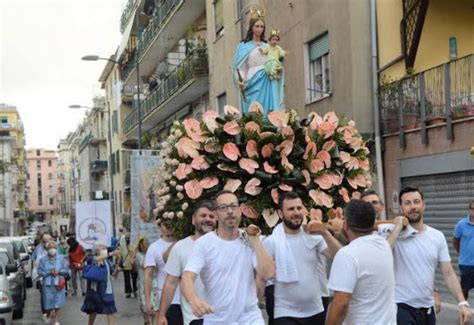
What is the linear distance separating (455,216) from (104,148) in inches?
2375

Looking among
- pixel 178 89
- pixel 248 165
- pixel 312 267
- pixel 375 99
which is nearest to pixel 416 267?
pixel 312 267

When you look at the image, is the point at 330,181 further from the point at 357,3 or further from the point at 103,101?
the point at 103,101

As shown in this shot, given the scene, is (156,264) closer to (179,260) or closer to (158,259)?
(158,259)

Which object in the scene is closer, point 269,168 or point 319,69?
point 269,168

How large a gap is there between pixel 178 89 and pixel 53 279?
48.9 ft

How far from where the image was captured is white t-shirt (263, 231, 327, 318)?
6277mm

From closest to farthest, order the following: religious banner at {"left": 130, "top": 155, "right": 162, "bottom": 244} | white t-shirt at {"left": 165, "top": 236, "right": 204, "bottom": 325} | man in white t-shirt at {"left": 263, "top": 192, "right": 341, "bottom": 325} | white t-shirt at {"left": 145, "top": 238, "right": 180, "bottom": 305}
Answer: man in white t-shirt at {"left": 263, "top": 192, "right": 341, "bottom": 325} < white t-shirt at {"left": 165, "top": 236, "right": 204, "bottom": 325} < white t-shirt at {"left": 145, "top": 238, "right": 180, "bottom": 305} < religious banner at {"left": 130, "top": 155, "right": 162, "bottom": 244}

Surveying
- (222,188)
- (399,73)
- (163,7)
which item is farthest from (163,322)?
(163,7)

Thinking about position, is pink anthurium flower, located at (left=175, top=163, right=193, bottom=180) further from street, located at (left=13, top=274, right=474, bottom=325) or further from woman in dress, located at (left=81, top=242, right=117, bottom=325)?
woman in dress, located at (left=81, top=242, right=117, bottom=325)

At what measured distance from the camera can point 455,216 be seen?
1548 centimetres

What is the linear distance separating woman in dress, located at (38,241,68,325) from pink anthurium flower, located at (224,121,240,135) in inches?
381

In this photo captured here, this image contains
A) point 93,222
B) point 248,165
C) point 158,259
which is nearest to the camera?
point 248,165

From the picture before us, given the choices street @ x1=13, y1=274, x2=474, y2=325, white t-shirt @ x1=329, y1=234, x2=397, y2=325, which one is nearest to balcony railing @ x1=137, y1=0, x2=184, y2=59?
street @ x1=13, y1=274, x2=474, y2=325

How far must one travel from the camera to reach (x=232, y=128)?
6871 millimetres
